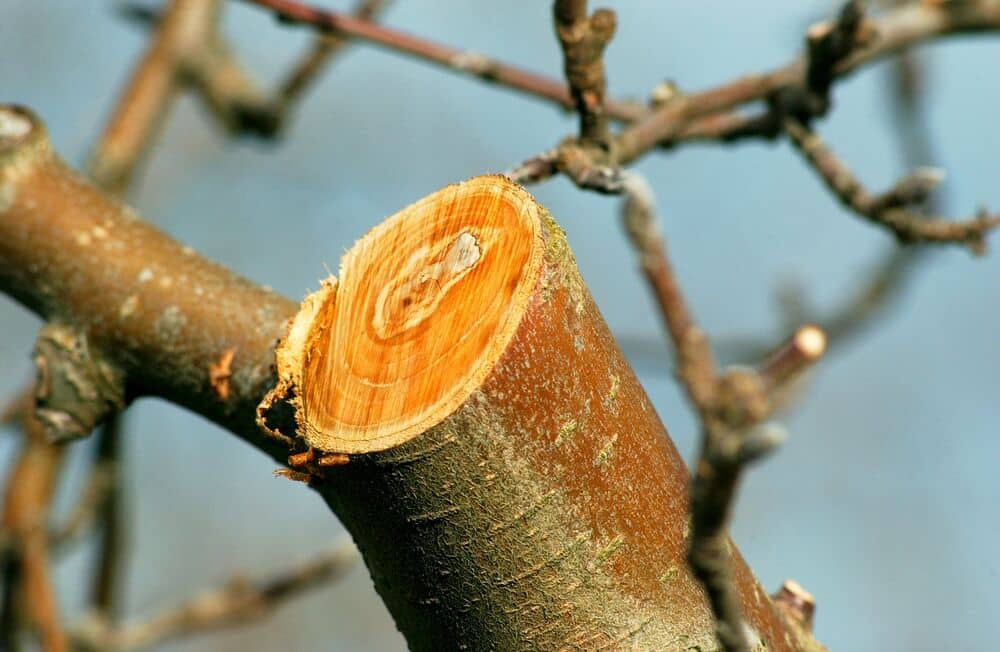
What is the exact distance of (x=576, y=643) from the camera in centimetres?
94

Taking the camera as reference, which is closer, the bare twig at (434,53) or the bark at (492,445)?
the bark at (492,445)

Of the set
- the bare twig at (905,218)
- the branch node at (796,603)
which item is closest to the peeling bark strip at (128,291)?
the branch node at (796,603)

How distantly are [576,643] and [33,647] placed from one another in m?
1.64

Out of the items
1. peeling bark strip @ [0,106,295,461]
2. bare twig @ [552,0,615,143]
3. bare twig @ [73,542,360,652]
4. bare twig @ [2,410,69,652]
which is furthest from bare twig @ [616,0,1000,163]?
bare twig @ [2,410,69,652]

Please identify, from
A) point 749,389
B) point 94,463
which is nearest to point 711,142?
point 749,389

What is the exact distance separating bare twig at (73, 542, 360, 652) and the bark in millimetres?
1234

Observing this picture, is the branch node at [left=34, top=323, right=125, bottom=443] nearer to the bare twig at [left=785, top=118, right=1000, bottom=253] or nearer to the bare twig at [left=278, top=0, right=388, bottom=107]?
the bare twig at [left=785, top=118, right=1000, bottom=253]

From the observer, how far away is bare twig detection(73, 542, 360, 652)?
2.21 metres

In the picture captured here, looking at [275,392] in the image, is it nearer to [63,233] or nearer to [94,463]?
[63,233]

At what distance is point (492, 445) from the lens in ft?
2.88

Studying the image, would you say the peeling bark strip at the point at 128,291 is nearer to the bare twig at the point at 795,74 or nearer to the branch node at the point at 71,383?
the branch node at the point at 71,383

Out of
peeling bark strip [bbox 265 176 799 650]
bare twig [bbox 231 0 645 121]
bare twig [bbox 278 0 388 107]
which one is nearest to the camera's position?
peeling bark strip [bbox 265 176 799 650]

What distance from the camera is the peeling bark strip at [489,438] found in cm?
88

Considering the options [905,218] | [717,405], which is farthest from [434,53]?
[717,405]
